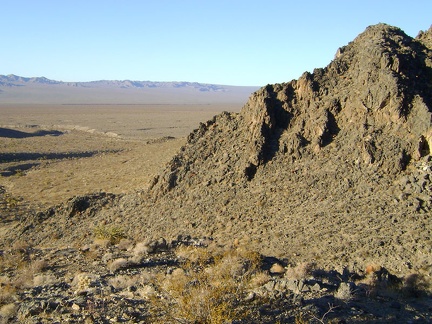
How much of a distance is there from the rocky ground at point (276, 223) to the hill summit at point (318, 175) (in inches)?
1.7

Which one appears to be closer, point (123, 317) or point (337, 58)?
point (123, 317)

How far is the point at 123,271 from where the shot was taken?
31.8 feet

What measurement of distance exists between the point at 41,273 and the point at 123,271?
202 cm

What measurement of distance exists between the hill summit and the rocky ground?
44 mm

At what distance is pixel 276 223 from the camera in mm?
12484

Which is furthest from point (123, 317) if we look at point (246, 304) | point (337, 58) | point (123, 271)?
point (337, 58)

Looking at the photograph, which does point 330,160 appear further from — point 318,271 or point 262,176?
point 318,271

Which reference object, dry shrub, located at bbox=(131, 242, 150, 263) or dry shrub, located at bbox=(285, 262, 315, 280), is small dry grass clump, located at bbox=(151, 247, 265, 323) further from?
dry shrub, located at bbox=(131, 242, 150, 263)

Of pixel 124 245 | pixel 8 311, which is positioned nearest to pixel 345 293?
pixel 8 311

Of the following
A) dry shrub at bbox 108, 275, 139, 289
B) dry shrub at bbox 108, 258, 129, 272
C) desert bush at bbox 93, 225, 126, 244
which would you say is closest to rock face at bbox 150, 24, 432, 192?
desert bush at bbox 93, 225, 126, 244

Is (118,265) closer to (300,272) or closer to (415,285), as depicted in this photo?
(300,272)

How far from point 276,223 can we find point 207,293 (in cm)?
641

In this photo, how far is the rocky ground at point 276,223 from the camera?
24.3 feet

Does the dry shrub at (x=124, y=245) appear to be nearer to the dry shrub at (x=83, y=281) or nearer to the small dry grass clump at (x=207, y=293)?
A: the dry shrub at (x=83, y=281)
